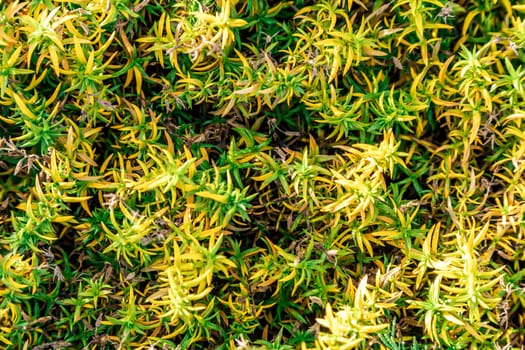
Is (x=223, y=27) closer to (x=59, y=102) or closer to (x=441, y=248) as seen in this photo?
(x=59, y=102)

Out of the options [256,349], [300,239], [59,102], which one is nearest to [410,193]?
[300,239]

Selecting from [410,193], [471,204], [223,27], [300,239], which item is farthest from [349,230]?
[223,27]

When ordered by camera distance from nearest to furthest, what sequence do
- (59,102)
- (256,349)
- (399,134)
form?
(256,349) → (59,102) → (399,134)

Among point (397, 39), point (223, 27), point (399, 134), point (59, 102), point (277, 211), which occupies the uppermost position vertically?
point (223, 27)

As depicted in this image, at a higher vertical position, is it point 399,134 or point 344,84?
point 344,84

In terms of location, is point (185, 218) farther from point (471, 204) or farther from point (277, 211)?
point (471, 204)

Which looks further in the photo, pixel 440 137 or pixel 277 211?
pixel 440 137

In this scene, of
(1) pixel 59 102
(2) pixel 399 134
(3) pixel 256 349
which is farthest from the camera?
(2) pixel 399 134
